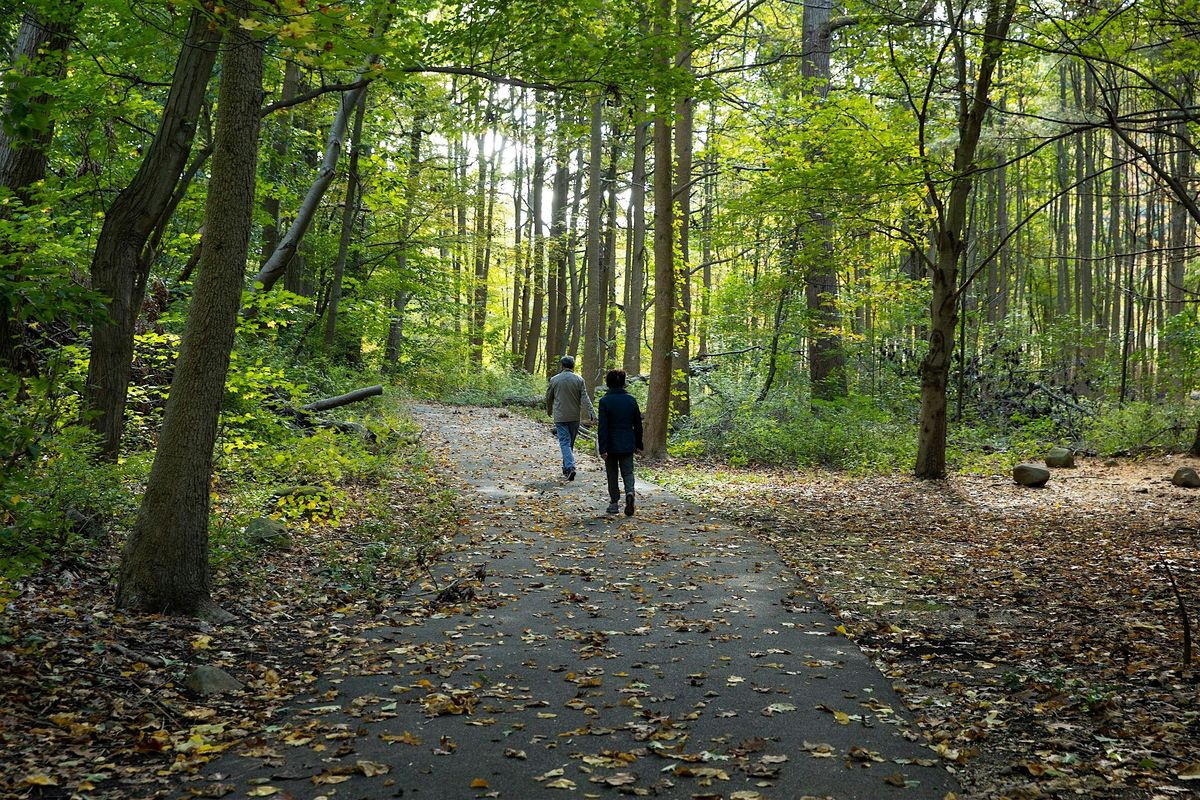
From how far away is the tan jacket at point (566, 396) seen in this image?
14.3 m

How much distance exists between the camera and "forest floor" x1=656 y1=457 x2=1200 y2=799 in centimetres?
438

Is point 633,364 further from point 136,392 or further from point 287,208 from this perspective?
point 136,392

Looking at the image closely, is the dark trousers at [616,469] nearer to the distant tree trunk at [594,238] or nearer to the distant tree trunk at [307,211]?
the distant tree trunk at [307,211]

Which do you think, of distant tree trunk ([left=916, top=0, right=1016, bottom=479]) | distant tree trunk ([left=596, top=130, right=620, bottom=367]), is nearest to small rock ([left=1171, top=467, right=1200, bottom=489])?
distant tree trunk ([left=916, top=0, right=1016, bottom=479])

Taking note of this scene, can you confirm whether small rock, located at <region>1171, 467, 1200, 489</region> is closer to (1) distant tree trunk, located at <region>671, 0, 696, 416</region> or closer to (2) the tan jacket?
(1) distant tree trunk, located at <region>671, 0, 696, 416</region>

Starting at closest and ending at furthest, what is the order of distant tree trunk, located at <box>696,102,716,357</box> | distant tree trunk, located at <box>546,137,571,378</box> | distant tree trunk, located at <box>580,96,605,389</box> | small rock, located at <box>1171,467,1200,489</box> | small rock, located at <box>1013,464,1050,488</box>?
small rock, located at <box>1171,467,1200,489</box>
small rock, located at <box>1013,464,1050,488</box>
distant tree trunk, located at <box>696,102,716,357</box>
distant tree trunk, located at <box>580,96,605,389</box>
distant tree trunk, located at <box>546,137,571,378</box>

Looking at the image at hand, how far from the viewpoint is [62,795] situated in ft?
12.5

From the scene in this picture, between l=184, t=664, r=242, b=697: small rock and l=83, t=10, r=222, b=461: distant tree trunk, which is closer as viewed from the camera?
l=184, t=664, r=242, b=697: small rock

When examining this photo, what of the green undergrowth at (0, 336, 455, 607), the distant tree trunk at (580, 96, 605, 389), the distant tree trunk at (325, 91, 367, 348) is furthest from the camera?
the distant tree trunk at (580, 96, 605, 389)

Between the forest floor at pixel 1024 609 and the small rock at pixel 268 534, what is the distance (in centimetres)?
578

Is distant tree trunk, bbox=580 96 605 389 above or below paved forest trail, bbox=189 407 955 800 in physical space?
above

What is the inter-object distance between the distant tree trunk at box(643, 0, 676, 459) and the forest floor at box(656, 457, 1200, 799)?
3301 millimetres

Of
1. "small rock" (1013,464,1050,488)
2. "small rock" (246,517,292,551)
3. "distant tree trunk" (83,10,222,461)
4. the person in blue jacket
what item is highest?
"distant tree trunk" (83,10,222,461)

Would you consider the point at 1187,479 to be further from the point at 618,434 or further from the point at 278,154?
the point at 278,154
